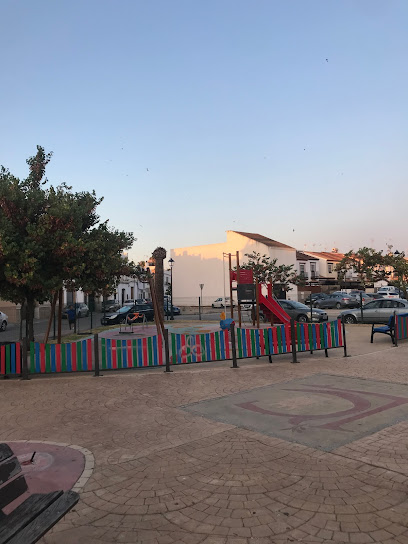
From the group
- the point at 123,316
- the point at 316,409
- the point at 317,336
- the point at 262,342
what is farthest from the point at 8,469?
the point at 123,316

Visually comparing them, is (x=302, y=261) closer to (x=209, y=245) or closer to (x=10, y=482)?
(x=209, y=245)

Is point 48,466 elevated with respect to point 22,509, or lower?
lower

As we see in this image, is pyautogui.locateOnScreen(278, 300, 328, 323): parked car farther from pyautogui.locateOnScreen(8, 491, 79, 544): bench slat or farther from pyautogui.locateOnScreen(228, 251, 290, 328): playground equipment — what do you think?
pyautogui.locateOnScreen(8, 491, 79, 544): bench slat

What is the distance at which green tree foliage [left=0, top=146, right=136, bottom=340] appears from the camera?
1024 centimetres

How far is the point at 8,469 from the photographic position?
96.9 inches

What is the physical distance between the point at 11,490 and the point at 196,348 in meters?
8.07

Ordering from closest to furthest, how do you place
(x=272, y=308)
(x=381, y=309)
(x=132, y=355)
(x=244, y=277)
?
(x=132, y=355)
(x=272, y=308)
(x=244, y=277)
(x=381, y=309)

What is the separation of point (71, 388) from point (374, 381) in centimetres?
621

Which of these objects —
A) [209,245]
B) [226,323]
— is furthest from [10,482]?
[209,245]

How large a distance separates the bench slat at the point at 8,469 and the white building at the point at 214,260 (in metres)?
47.1

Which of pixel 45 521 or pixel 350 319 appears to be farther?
pixel 350 319

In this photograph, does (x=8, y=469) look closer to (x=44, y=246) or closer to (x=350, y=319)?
(x=44, y=246)

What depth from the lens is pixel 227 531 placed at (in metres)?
3.20

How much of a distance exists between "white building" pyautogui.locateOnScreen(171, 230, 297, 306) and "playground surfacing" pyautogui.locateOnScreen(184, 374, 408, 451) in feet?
137
